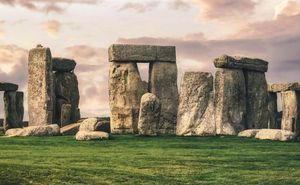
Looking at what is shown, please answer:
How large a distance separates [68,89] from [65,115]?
220cm

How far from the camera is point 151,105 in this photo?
23156 mm

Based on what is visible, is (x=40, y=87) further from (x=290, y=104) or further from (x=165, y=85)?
(x=290, y=104)

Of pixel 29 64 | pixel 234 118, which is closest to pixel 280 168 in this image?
pixel 234 118

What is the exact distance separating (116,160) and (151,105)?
25.6 ft

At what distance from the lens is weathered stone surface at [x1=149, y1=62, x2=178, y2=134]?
28.5 meters

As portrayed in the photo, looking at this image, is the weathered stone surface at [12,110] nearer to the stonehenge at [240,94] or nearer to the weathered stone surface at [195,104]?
the weathered stone surface at [195,104]

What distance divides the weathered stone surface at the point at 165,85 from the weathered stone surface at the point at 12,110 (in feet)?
21.4

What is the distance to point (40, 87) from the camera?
28516 millimetres

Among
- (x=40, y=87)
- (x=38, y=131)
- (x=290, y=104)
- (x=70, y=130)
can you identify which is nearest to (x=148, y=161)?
(x=38, y=131)

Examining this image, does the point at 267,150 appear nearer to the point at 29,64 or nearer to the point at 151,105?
the point at 151,105

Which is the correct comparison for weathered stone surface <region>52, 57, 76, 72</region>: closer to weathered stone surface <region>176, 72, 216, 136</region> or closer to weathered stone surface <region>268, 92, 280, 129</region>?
weathered stone surface <region>176, 72, 216, 136</region>

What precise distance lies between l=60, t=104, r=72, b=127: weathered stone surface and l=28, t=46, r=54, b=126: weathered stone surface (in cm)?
78

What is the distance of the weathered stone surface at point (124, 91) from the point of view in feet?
91.8

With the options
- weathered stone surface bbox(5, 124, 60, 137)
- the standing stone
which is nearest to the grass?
the standing stone
